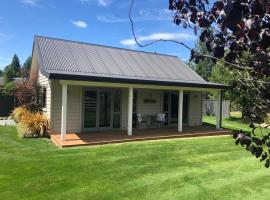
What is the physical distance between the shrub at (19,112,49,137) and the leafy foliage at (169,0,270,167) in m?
11.3

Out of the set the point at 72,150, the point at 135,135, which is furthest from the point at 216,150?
the point at 72,150

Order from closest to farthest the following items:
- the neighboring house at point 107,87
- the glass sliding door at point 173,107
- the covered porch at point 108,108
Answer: the covered porch at point 108,108 < the neighboring house at point 107,87 < the glass sliding door at point 173,107

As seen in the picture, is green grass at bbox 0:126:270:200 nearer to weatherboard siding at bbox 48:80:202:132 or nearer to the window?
weatherboard siding at bbox 48:80:202:132

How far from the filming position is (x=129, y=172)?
770 centimetres

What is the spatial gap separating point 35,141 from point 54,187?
557cm

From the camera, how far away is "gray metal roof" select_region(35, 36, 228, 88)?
14523 mm

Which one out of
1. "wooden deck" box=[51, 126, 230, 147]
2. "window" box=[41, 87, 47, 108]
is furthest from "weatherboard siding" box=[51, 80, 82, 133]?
"window" box=[41, 87, 47, 108]

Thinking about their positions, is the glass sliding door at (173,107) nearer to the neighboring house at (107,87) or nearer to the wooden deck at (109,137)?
the neighboring house at (107,87)

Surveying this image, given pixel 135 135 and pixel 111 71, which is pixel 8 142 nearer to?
pixel 135 135

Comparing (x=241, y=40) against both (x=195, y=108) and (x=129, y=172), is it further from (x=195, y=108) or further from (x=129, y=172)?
(x=195, y=108)

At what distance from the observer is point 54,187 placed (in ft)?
21.0

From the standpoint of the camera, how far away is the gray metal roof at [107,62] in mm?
14523

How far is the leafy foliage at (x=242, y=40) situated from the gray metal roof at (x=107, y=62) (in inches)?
425

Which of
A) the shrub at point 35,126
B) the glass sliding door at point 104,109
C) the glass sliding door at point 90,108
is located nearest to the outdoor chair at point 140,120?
the glass sliding door at point 104,109
